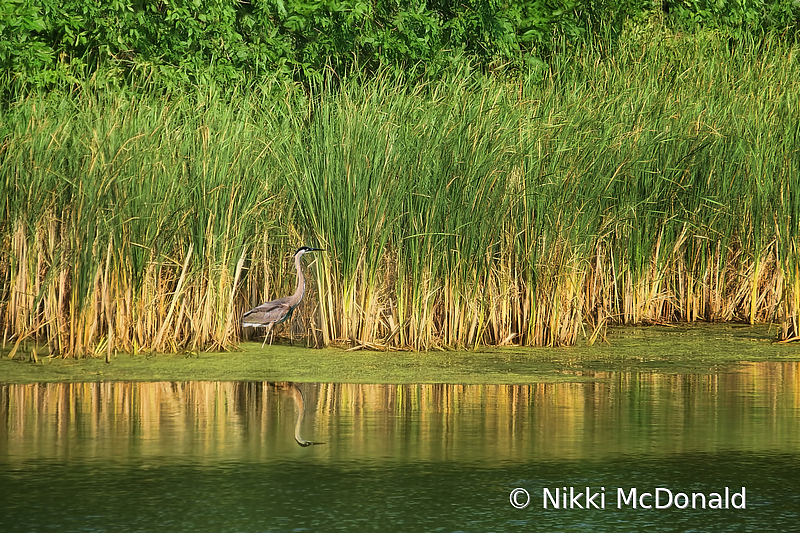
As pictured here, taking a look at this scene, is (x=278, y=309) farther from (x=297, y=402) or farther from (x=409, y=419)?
(x=409, y=419)

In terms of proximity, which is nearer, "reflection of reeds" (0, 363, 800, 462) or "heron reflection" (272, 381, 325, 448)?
"reflection of reeds" (0, 363, 800, 462)

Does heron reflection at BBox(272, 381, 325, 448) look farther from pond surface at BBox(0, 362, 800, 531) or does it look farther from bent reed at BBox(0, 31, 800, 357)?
bent reed at BBox(0, 31, 800, 357)

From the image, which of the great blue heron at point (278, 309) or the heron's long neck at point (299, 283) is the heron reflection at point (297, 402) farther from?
the heron's long neck at point (299, 283)

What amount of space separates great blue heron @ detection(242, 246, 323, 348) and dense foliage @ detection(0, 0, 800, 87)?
363 cm

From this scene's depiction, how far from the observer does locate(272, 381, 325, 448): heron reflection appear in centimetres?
713

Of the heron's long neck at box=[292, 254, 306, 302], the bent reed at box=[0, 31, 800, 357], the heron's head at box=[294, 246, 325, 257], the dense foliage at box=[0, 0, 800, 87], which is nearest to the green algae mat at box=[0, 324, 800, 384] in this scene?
the bent reed at box=[0, 31, 800, 357]

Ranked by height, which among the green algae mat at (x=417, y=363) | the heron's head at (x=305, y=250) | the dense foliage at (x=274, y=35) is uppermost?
the dense foliage at (x=274, y=35)

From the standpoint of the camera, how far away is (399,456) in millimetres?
6742

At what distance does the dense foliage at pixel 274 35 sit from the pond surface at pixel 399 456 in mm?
6063

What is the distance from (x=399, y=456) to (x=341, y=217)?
4.34 m

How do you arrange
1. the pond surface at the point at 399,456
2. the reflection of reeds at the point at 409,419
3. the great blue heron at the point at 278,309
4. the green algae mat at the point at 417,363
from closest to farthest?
the pond surface at the point at 399,456
the reflection of reeds at the point at 409,419
the green algae mat at the point at 417,363
the great blue heron at the point at 278,309

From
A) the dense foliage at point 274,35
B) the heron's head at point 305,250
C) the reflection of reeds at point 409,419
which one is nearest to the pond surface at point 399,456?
the reflection of reeds at point 409,419

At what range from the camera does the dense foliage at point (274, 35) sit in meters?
14.6

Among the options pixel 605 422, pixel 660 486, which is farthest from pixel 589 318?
pixel 660 486
